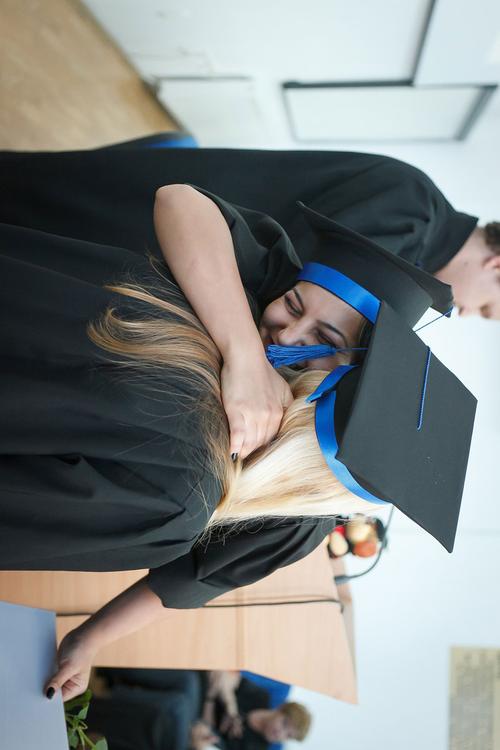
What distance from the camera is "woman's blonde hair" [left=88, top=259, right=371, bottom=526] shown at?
1.01 metres

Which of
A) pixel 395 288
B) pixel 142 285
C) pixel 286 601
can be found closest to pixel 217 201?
pixel 142 285

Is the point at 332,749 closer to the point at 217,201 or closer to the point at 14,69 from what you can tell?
the point at 217,201

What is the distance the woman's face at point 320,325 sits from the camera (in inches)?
45.2

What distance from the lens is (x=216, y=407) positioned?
103 cm

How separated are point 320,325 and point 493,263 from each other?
1.09 metres

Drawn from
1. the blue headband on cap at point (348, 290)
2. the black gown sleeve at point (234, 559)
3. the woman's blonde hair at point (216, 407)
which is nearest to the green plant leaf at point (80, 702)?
the black gown sleeve at point (234, 559)

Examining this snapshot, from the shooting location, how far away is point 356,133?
484 cm

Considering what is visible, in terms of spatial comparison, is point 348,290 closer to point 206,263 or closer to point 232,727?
point 206,263

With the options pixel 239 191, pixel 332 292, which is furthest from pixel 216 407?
pixel 239 191

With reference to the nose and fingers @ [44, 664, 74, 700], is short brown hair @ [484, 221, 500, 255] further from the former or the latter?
fingers @ [44, 664, 74, 700]

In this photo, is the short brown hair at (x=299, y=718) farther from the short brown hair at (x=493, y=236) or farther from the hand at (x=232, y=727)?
the short brown hair at (x=493, y=236)

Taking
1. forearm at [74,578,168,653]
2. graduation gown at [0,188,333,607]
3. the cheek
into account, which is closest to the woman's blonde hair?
graduation gown at [0,188,333,607]

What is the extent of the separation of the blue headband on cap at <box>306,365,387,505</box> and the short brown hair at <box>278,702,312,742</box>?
2.67 metres

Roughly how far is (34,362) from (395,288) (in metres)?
0.65
